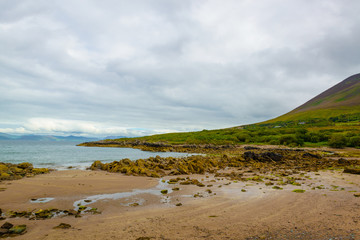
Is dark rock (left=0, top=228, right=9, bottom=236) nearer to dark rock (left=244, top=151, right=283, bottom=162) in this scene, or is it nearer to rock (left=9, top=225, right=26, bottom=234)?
rock (left=9, top=225, right=26, bottom=234)

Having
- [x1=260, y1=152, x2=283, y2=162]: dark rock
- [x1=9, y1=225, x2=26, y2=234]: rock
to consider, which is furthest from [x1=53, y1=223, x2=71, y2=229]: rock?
[x1=260, y1=152, x2=283, y2=162]: dark rock

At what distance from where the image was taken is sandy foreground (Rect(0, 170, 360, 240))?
15.9 feet

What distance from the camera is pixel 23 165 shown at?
1566cm

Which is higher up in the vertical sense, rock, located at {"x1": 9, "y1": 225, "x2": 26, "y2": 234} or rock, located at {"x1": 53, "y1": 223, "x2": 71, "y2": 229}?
rock, located at {"x1": 9, "y1": 225, "x2": 26, "y2": 234}

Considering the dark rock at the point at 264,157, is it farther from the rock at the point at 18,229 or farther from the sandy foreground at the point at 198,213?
the rock at the point at 18,229

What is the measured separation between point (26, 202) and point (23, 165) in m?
10.3

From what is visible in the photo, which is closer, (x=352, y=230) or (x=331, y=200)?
(x=352, y=230)

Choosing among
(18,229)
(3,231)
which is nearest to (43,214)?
(18,229)

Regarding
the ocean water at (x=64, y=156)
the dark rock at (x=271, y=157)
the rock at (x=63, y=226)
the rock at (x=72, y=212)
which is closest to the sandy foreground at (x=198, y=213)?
the rock at (x=63, y=226)

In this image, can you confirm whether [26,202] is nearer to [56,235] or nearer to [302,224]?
[56,235]

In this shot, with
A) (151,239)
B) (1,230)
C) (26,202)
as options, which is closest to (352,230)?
(151,239)

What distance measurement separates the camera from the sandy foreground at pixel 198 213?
15.9 feet

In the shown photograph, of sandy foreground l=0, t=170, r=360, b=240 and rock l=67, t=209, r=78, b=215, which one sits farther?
rock l=67, t=209, r=78, b=215

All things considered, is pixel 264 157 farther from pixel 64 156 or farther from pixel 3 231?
pixel 64 156
